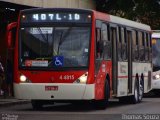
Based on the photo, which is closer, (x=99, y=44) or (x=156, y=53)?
(x=99, y=44)

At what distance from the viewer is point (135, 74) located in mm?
26078

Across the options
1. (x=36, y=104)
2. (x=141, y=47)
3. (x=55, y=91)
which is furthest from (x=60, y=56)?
(x=141, y=47)

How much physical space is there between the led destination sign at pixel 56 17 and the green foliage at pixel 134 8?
62.9 feet

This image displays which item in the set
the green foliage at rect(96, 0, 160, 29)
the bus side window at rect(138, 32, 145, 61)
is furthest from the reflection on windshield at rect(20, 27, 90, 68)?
the green foliage at rect(96, 0, 160, 29)

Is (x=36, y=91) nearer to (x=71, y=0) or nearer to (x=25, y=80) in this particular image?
(x=25, y=80)

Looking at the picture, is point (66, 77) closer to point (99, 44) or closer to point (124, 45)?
point (99, 44)

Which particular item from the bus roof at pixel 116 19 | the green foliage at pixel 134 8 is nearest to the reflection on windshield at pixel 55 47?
the bus roof at pixel 116 19

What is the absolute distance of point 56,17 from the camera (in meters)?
20.8

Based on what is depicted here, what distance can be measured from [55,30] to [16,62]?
1.49m

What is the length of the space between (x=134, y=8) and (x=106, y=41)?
22492 millimetres

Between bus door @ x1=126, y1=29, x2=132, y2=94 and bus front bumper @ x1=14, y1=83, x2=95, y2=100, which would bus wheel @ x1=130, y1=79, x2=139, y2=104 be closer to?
bus door @ x1=126, y1=29, x2=132, y2=94

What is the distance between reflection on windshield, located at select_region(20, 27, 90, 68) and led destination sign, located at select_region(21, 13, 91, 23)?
0.84 feet

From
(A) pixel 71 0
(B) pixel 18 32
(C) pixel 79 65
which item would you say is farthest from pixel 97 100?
(A) pixel 71 0

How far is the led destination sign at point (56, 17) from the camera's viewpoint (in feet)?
68.0
